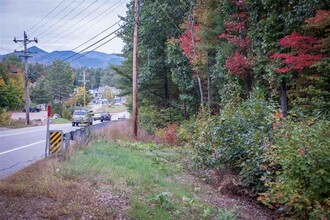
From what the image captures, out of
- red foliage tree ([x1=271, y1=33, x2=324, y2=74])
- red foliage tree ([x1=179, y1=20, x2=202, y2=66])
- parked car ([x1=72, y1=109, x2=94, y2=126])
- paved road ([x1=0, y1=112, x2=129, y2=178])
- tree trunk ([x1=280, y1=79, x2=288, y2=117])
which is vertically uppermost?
red foliage tree ([x1=179, y1=20, x2=202, y2=66])

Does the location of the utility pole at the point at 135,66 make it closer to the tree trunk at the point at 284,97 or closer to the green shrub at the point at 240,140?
the green shrub at the point at 240,140

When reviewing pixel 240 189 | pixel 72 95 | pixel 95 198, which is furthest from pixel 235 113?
pixel 72 95

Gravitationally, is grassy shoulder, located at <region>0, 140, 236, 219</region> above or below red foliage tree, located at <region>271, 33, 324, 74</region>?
below

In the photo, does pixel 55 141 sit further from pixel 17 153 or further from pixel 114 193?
pixel 114 193

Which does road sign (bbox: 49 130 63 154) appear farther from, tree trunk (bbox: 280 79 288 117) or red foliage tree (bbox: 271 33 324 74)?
tree trunk (bbox: 280 79 288 117)

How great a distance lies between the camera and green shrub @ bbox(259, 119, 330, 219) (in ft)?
19.1

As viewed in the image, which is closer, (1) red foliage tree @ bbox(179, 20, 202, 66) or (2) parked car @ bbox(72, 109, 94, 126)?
(1) red foliage tree @ bbox(179, 20, 202, 66)

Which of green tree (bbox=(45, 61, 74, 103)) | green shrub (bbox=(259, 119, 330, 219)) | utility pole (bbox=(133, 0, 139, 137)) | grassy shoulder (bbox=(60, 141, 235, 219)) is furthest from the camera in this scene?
green tree (bbox=(45, 61, 74, 103))

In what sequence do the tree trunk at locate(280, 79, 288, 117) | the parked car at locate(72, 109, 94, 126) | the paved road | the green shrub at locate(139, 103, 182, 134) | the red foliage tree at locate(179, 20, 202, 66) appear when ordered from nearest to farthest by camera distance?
the paved road → the tree trunk at locate(280, 79, 288, 117) → the red foliage tree at locate(179, 20, 202, 66) → the green shrub at locate(139, 103, 182, 134) → the parked car at locate(72, 109, 94, 126)

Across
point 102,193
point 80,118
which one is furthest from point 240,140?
point 80,118

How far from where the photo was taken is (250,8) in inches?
621

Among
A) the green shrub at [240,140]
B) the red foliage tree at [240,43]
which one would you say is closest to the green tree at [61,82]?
the red foliage tree at [240,43]

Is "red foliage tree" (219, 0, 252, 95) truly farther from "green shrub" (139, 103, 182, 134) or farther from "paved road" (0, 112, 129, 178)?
"paved road" (0, 112, 129, 178)

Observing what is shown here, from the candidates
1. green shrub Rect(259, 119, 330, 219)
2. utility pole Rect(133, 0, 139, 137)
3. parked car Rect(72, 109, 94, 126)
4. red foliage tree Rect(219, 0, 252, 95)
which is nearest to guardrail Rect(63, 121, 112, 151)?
utility pole Rect(133, 0, 139, 137)
